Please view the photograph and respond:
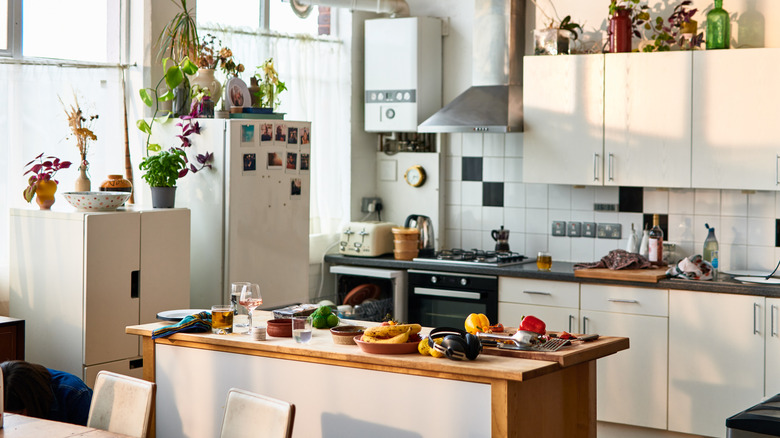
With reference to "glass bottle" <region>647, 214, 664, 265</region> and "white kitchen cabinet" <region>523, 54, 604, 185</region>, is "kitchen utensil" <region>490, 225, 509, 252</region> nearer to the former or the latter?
"white kitchen cabinet" <region>523, 54, 604, 185</region>

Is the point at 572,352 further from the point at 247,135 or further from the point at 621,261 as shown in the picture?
the point at 247,135

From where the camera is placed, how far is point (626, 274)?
17.0 feet

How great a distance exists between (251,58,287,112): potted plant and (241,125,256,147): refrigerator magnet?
346 millimetres

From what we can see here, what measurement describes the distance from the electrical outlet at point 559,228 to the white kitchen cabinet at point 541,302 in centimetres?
64

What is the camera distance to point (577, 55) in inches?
217

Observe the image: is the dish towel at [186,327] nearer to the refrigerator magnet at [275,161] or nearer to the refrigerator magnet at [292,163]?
the refrigerator magnet at [275,161]

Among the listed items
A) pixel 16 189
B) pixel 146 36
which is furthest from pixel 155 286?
pixel 146 36

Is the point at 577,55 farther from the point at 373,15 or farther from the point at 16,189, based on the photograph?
the point at 16,189

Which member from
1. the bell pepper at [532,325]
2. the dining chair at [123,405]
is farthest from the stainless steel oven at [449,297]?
the dining chair at [123,405]

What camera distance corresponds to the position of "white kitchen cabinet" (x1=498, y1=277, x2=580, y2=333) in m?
5.37

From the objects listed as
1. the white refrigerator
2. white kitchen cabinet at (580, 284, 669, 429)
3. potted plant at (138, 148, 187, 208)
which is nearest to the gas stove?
white kitchen cabinet at (580, 284, 669, 429)

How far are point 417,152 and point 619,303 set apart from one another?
1.93 meters

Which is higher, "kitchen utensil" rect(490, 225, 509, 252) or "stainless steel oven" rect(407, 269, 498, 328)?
"kitchen utensil" rect(490, 225, 509, 252)

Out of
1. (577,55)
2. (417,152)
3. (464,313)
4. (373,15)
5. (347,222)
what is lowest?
(464,313)
